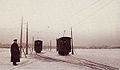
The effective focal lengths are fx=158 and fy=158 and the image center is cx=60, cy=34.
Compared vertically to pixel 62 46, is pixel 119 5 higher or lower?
higher

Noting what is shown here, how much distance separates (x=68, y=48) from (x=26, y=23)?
31.5ft

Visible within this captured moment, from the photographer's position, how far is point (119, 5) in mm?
8062

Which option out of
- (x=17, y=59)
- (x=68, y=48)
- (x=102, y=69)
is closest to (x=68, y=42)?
(x=68, y=48)

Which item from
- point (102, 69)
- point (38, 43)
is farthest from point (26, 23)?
point (102, 69)

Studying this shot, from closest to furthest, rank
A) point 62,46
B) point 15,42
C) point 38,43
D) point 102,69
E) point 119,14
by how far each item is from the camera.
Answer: point 119,14 → point 102,69 → point 15,42 → point 62,46 → point 38,43

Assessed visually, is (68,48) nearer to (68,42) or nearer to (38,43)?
(68,42)

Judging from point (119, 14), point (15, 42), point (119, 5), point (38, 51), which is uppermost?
point (119, 5)

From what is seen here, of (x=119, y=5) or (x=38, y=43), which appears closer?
(x=119, y=5)

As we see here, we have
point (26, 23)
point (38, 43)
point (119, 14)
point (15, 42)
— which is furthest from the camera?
point (38, 43)

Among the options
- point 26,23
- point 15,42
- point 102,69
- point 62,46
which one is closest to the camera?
point 102,69

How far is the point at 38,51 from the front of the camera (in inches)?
1567

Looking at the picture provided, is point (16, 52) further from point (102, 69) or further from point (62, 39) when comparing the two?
point (62, 39)

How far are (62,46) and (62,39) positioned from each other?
1.11 meters

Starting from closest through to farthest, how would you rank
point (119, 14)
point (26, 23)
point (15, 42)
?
point (119, 14)
point (15, 42)
point (26, 23)
